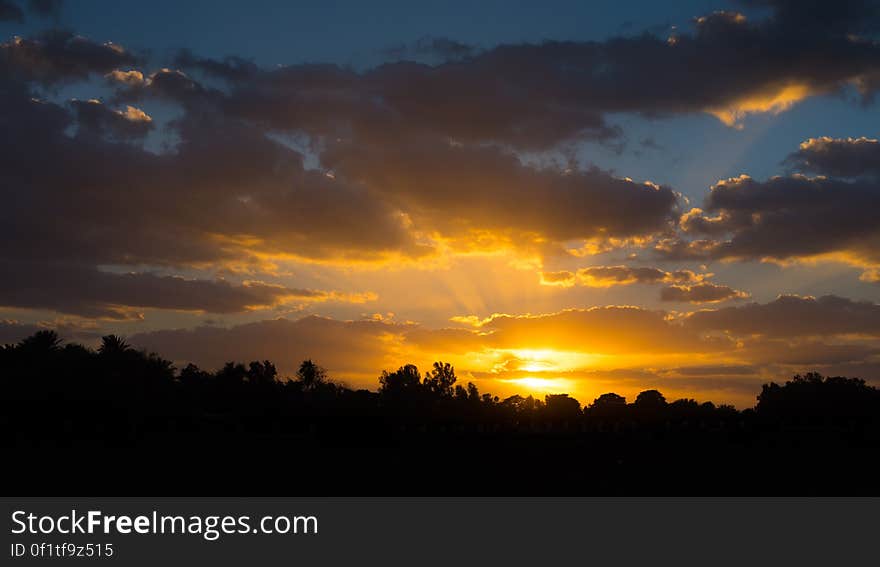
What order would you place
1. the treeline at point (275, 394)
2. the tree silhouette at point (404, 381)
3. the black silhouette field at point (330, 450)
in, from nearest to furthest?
the black silhouette field at point (330, 450)
the treeline at point (275, 394)
the tree silhouette at point (404, 381)

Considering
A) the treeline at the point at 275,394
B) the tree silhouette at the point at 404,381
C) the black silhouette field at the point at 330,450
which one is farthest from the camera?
the tree silhouette at the point at 404,381

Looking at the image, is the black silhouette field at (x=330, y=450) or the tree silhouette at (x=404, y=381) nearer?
the black silhouette field at (x=330, y=450)

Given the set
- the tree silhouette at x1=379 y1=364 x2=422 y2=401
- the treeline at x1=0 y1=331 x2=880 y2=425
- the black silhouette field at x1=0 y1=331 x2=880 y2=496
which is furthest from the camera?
the tree silhouette at x1=379 y1=364 x2=422 y2=401

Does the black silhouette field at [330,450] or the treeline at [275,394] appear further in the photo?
the treeline at [275,394]

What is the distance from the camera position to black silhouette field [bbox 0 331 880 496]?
34.8 meters

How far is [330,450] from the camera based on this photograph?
45.2 meters

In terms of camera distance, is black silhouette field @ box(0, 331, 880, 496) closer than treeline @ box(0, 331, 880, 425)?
Yes

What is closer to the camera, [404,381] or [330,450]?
[330,450]

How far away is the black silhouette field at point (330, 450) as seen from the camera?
34.8 metres

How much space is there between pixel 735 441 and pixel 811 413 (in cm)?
4821

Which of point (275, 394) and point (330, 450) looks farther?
point (275, 394)
